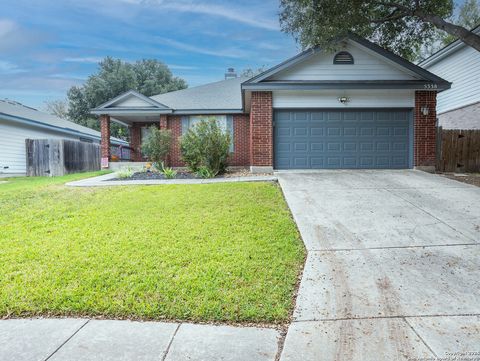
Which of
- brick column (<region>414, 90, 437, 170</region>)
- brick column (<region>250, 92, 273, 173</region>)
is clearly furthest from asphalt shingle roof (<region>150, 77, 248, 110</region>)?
brick column (<region>414, 90, 437, 170</region>)

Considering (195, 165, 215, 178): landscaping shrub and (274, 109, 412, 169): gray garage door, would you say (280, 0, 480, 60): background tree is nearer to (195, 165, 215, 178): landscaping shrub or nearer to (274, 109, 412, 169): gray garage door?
(274, 109, 412, 169): gray garage door

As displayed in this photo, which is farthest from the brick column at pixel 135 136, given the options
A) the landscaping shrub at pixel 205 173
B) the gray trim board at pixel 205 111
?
the landscaping shrub at pixel 205 173

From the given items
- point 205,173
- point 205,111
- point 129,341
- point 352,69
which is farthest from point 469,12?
point 129,341

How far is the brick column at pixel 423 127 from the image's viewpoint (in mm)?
12344

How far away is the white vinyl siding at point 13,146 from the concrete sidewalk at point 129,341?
53.7ft

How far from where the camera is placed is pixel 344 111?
12.5 metres

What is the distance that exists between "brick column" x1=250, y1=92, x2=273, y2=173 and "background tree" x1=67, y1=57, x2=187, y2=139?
2481cm

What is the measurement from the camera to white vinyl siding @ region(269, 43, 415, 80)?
12.3m

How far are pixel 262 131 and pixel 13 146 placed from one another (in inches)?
515

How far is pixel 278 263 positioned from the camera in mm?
4312

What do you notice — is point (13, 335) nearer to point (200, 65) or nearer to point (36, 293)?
point (36, 293)

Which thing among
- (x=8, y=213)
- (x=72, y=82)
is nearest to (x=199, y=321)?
(x=8, y=213)

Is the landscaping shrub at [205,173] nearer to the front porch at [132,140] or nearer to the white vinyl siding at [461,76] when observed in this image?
the front porch at [132,140]

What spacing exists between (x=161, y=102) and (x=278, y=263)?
1503cm
